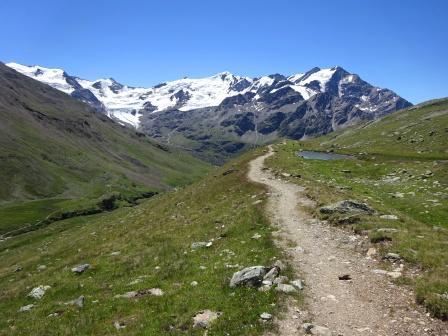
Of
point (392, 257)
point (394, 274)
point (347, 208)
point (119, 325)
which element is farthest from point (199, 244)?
point (394, 274)

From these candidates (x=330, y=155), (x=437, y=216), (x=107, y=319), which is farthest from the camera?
(x=330, y=155)

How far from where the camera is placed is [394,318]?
18219mm

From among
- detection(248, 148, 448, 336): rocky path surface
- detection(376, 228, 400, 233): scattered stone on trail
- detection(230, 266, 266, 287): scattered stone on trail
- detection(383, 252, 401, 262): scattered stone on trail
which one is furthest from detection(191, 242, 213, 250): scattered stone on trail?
detection(383, 252, 401, 262): scattered stone on trail

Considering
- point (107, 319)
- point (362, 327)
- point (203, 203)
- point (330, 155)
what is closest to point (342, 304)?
point (362, 327)

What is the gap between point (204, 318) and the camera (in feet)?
65.2

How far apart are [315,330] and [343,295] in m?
3.60

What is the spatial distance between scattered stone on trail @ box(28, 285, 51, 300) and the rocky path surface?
1493 cm

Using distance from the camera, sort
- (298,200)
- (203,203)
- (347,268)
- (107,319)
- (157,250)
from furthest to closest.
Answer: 1. (203,203)
2. (298,200)
3. (157,250)
4. (347,268)
5. (107,319)

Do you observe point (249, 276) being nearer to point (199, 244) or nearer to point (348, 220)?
point (199, 244)

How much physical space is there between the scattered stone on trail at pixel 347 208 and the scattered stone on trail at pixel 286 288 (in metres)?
14.0

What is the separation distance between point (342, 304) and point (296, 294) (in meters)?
2.13

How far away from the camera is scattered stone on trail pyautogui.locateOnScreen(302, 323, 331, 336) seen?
17.4m

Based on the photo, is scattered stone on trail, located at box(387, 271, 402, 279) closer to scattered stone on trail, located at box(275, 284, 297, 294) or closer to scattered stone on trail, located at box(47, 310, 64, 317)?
scattered stone on trail, located at box(275, 284, 297, 294)

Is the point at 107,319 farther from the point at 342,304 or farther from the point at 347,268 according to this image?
the point at 347,268
